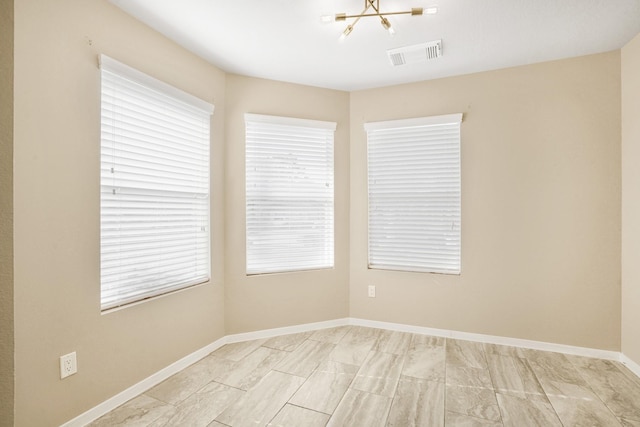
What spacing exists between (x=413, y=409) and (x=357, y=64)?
2.78 m

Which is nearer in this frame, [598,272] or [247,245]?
[598,272]

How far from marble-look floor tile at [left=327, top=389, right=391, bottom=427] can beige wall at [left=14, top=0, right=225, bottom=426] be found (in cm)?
141

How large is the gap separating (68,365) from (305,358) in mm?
1674

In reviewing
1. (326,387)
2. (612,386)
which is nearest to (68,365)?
(326,387)

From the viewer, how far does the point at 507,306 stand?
9.96 ft

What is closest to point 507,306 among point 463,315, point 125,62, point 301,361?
point 463,315

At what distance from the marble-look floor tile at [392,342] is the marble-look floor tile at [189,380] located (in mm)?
1373

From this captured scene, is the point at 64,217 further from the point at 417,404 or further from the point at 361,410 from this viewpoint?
the point at 417,404

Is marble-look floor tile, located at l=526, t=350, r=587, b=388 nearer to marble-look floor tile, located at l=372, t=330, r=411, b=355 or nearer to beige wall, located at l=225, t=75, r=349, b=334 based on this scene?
marble-look floor tile, located at l=372, t=330, r=411, b=355

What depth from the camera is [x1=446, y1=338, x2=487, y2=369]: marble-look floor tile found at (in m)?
2.67

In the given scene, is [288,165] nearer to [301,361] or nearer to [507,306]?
[301,361]

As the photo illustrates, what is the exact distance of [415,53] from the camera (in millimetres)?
2732

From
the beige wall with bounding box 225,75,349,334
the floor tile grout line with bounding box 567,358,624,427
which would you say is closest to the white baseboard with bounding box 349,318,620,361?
the floor tile grout line with bounding box 567,358,624,427

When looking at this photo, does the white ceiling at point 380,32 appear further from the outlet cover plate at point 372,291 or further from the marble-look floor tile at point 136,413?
the marble-look floor tile at point 136,413
